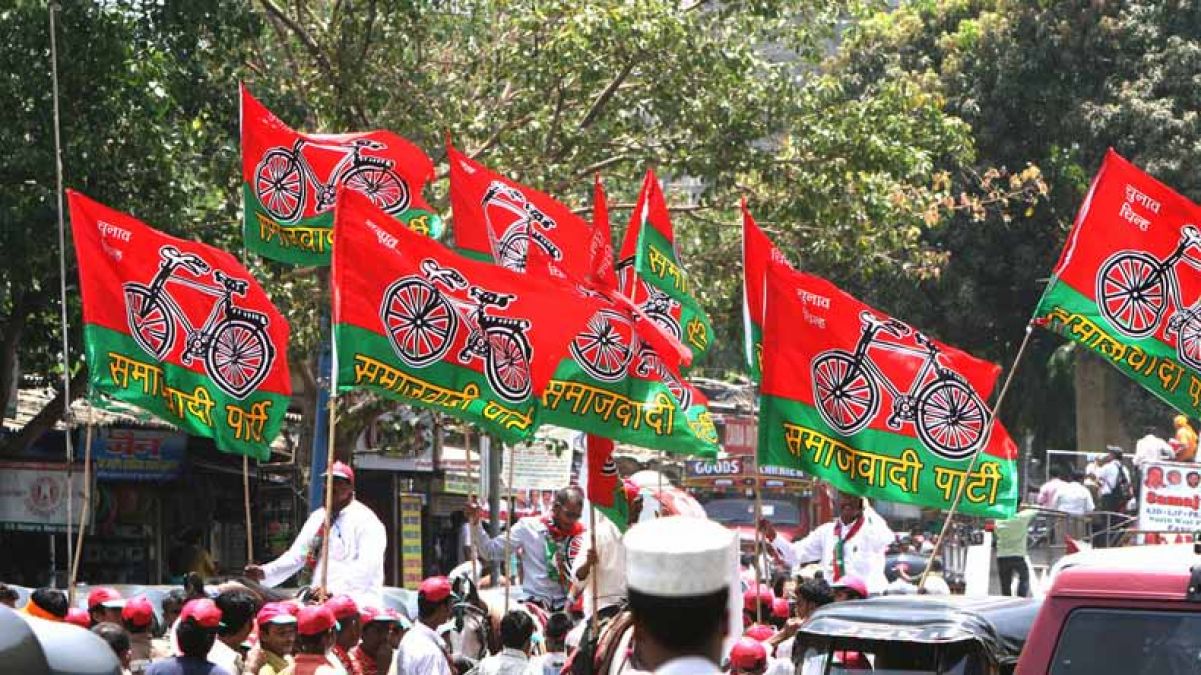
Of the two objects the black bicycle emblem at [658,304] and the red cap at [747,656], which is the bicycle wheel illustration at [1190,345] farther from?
the red cap at [747,656]

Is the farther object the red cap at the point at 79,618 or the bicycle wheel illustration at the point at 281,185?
the bicycle wheel illustration at the point at 281,185

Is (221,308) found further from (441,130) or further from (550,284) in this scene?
(441,130)

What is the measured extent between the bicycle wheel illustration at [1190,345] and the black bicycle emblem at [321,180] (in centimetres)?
520

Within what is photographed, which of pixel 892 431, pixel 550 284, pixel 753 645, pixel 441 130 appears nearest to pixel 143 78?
pixel 441 130

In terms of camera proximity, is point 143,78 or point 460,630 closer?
point 460,630

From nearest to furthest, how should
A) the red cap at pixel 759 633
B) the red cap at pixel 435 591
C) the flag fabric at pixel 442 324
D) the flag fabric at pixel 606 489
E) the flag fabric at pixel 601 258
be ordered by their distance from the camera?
1. the red cap at pixel 435 591
2. the red cap at pixel 759 633
3. the flag fabric at pixel 606 489
4. the flag fabric at pixel 442 324
5. the flag fabric at pixel 601 258

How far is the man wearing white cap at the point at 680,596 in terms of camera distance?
3654mm

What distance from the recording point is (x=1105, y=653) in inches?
254

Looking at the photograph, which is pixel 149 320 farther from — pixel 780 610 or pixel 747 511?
pixel 747 511

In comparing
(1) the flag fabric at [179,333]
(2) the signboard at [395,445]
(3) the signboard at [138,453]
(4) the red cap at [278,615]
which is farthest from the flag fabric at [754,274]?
(3) the signboard at [138,453]

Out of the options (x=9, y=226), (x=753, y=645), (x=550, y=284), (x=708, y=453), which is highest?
(x=9, y=226)

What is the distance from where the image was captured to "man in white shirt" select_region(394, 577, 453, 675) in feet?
30.9

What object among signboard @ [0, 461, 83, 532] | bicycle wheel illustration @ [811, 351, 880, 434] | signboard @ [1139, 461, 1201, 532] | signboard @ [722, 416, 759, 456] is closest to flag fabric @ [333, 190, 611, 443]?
bicycle wheel illustration @ [811, 351, 880, 434]

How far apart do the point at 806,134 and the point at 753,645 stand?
1303 centimetres
